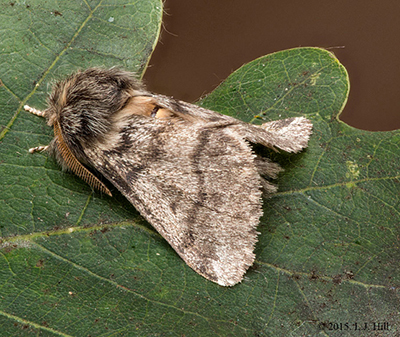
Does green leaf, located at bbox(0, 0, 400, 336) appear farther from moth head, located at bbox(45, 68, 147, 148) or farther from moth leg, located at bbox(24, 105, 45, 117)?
moth head, located at bbox(45, 68, 147, 148)

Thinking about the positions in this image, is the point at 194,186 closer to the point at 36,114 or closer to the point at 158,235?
the point at 158,235

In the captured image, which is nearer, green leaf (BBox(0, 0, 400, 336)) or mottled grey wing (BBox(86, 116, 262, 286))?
green leaf (BBox(0, 0, 400, 336))

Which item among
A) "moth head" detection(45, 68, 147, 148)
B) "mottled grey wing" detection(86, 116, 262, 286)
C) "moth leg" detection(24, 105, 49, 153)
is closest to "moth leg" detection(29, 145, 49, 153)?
"moth leg" detection(24, 105, 49, 153)

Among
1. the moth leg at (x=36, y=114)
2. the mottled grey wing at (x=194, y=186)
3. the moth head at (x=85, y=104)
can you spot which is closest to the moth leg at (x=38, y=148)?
the moth leg at (x=36, y=114)

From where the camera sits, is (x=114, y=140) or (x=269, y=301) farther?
(x=114, y=140)

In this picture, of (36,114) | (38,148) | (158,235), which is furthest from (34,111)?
(158,235)

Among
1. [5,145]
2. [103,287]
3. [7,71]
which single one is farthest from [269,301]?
[7,71]

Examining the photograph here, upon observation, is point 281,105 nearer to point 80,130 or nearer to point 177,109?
point 177,109
